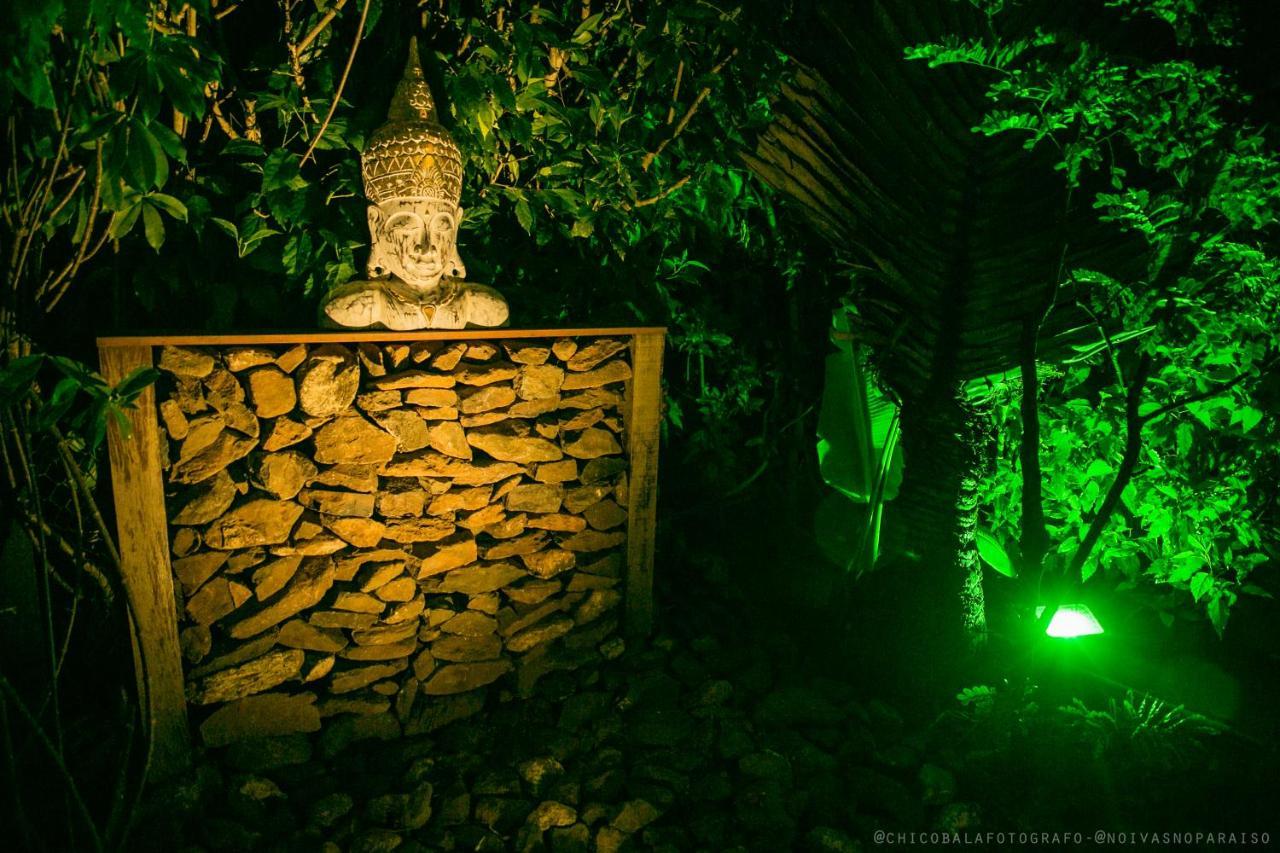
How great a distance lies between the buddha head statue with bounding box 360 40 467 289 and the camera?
2.75m

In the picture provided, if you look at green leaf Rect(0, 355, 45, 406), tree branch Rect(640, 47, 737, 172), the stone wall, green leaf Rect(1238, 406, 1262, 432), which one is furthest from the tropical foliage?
green leaf Rect(0, 355, 45, 406)

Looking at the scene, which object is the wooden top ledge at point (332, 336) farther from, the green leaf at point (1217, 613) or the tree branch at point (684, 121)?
the green leaf at point (1217, 613)

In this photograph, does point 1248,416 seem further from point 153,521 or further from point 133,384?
point 153,521

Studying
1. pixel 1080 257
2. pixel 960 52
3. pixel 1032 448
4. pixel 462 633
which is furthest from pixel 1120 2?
pixel 462 633

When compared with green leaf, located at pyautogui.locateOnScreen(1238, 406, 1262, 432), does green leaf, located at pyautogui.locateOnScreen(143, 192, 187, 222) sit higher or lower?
higher

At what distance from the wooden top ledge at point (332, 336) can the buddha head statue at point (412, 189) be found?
0.69 feet

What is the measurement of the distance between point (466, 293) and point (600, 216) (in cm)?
129

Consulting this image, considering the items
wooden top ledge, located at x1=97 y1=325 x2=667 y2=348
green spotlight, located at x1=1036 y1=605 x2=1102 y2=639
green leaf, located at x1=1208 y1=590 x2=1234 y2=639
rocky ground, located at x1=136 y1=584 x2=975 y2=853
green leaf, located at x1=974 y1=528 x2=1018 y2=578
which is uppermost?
wooden top ledge, located at x1=97 y1=325 x2=667 y2=348

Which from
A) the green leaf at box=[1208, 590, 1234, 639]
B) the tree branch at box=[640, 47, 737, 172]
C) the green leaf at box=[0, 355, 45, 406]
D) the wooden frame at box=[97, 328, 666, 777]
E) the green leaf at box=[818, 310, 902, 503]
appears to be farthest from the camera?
the tree branch at box=[640, 47, 737, 172]

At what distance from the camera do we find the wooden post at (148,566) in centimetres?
253

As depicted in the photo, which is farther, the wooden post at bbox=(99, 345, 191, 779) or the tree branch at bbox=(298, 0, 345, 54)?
the tree branch at bbox=(298, 0, 345, 54)

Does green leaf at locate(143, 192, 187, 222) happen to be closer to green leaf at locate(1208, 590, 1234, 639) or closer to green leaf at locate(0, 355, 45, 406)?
green leaf at locate(0, 355, 45, 406)

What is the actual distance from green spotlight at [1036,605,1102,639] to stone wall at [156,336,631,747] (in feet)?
6.73

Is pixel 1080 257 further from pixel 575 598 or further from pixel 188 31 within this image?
pixel 188 31
